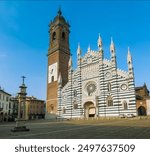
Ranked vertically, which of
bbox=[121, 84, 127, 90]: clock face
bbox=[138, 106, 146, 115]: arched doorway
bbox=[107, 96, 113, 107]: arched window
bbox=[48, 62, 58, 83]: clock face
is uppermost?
bbox=[48, 62, 58, 83]: clock face

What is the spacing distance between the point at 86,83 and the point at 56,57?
1371 centimetres

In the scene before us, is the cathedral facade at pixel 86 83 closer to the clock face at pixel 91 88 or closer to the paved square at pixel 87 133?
the clock face at pixel 91 88

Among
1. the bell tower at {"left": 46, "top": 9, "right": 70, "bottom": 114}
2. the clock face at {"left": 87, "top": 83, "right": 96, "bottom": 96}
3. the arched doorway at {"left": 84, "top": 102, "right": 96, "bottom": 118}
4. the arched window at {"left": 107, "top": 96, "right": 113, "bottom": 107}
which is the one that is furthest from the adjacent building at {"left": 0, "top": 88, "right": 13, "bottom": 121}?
the arched window at {"left": 107, "top": 96, "right": 113, "bottom": 107}

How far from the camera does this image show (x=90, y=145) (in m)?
6.14

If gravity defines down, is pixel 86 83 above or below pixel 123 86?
above

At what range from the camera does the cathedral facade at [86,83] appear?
113ft

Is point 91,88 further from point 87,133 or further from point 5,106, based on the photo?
point 87,133

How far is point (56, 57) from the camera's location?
49375 mm

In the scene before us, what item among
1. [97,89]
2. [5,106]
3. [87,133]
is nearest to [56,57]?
[97,89]

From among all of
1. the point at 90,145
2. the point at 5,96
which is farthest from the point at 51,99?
the point at 90,145

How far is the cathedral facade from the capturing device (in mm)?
34309

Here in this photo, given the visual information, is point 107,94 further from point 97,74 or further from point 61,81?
point 61,81

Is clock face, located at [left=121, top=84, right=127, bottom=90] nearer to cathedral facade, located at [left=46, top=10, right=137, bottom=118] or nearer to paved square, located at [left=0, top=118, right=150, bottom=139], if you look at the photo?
cathedral facade, located at [left=46, top=10, right=137, bottom=118]

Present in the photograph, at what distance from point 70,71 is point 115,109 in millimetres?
16551
